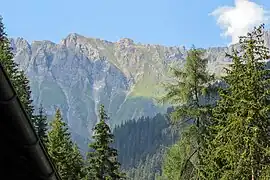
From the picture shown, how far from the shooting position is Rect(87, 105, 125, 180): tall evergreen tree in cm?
3172

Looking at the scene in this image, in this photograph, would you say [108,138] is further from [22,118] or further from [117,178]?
[22,118]

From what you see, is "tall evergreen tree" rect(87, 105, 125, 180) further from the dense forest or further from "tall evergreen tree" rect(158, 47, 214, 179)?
"tall evergreen tree" rect(158, 47, 214, 179)

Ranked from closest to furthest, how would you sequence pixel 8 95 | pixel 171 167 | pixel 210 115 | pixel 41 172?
1. pixel 8 95
2. pixel 41 172
3. pixel 210 115
4. pixel 171 167

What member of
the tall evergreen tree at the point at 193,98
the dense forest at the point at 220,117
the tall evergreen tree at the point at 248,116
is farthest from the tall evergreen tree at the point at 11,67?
the tall evergreen tree at the point at 248,116

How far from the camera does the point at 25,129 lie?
2.96 m

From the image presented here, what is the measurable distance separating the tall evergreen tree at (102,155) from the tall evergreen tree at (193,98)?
10.7 meters

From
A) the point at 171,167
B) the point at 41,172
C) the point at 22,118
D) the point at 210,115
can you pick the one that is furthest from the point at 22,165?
the point at 171,167

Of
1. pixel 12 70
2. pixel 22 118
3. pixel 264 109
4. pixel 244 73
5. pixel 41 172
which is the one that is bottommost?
pixel 41 172

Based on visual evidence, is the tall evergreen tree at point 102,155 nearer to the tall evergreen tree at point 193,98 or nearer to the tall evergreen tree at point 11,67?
the tall evergreen tree at point 11,67

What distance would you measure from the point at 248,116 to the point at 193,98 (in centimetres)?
550

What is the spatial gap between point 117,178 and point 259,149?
18.4 metres

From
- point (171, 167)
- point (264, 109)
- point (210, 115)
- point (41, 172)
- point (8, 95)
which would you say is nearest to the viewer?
point (8, 95)

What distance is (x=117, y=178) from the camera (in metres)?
33.3

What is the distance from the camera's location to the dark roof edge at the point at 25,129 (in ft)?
9.07
